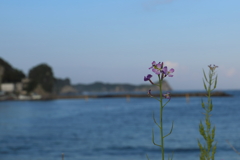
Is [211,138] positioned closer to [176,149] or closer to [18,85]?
[176,149]

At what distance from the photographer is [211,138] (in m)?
3.97

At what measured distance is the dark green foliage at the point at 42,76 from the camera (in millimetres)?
172125

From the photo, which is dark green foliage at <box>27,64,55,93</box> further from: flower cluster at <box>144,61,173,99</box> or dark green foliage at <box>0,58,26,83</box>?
flower cluster at <box>144,61,173,99</box>

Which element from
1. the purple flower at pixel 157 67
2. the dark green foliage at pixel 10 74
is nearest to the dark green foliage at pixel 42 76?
the dark green foliage at pixel 10 74

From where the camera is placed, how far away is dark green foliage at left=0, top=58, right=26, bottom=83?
159125 mm

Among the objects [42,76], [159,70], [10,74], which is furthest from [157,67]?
[42,76]

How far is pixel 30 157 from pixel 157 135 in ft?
38.2

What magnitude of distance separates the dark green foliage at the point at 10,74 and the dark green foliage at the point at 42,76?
629 cm

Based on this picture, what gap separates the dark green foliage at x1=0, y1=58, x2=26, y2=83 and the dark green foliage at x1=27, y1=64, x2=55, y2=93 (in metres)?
6.29

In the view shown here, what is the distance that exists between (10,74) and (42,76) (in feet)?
53.6

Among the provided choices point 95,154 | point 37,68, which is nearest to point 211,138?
point 95,154

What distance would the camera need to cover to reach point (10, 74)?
524ft

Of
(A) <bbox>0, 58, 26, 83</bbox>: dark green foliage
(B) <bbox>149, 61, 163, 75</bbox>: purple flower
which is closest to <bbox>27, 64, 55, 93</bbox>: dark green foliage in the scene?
(A) <bbox>0, 58, 26, 83</bbox>: dark green foliage

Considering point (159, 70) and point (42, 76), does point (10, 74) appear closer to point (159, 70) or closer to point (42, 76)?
point (42, 76)
